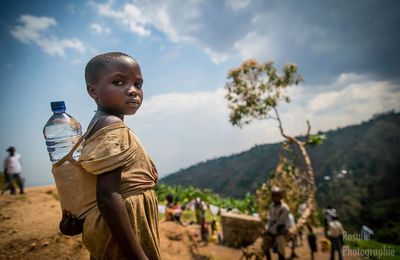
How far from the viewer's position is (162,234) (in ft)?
21.4

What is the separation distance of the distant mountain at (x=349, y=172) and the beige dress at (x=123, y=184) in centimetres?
2827

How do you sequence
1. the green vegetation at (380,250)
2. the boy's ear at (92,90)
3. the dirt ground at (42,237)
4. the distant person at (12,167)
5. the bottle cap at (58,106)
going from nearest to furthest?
1. the boy's ear at (92,90)
2. the bottle cap at (58,106)
3. the dirt ground at (42,237)
4. the green vegetation at (380,250)
5. the distant person at (12,167)

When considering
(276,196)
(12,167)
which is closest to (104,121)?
(276,196)

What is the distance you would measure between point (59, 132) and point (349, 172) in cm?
5888

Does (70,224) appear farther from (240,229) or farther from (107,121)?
(240,229)

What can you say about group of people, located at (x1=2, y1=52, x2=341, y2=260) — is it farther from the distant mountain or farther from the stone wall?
the distant mountain

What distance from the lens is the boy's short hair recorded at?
1.29 m

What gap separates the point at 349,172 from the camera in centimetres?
5059

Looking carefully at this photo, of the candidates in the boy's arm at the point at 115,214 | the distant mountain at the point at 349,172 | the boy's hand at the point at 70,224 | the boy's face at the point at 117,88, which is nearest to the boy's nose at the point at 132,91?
the boy's face at the point at 117,88

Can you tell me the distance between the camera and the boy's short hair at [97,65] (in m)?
1.29

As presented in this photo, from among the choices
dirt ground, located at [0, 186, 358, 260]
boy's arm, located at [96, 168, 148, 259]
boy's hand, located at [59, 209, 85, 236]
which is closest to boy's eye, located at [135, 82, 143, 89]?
boy's arm, located at [96, 168, 148, 259]

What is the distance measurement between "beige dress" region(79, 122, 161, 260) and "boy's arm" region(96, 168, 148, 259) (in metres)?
0.06

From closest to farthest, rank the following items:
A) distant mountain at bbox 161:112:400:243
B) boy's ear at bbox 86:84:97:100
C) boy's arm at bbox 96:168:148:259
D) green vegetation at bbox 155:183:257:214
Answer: boy's arm at bbox 96:168:148:259
boy's ear at bbox 86:84:97:100
green vegetation at bbox 155:183:257:214
distant mountain at bbox 161:112:400:243

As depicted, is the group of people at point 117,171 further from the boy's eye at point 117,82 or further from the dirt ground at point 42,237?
the dirt ground at point 42,237
